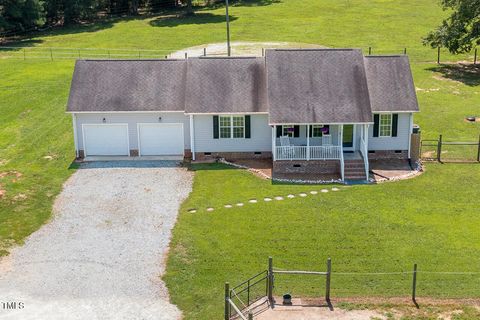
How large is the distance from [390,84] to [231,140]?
891 centimetres

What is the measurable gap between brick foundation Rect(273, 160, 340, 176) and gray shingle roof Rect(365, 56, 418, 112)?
145 inches

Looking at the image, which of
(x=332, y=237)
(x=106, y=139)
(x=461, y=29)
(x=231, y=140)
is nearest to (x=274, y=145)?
(x=231, y=140)

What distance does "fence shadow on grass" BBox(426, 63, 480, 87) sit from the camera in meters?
50.8

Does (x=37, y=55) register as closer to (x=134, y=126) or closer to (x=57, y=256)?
(x=134, y=126)

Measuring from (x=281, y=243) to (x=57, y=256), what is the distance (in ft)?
27.5

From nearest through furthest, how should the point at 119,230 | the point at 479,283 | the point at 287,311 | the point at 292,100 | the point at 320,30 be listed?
the point at 287,311
the point at 479,283
the point at 119,230
the point at 292,100
the point at 320,30

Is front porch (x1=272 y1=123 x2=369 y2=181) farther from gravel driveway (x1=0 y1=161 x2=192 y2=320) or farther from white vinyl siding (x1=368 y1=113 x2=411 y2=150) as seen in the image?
gravel driveway (x1=0 y1=161 x2=192 y2=320)

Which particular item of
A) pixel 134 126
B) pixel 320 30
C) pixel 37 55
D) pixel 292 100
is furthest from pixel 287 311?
pixel 320 30

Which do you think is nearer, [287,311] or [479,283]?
[287,311]

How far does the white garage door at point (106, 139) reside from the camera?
35.7 metres

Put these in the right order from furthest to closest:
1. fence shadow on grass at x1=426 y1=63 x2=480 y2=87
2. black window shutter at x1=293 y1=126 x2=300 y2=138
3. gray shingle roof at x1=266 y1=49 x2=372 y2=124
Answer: fence shadow on grass at x1=426 y1=63 x2=480 y2=87, black window shutter at x1=293 y1=126 x2=300 y2=138, gray shingle roof at x1=266 y1=49 x2=372 y2=124

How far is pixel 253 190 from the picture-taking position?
3092 cm

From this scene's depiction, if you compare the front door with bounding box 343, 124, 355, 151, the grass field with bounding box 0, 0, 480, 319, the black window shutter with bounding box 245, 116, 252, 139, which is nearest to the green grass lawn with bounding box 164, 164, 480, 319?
the grass field with bounding box 0, 0, 480, 319

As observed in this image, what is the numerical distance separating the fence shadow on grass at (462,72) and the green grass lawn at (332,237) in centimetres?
1987
